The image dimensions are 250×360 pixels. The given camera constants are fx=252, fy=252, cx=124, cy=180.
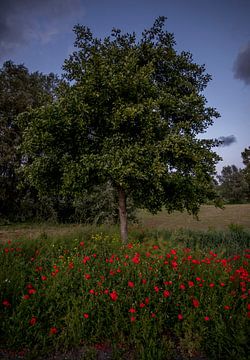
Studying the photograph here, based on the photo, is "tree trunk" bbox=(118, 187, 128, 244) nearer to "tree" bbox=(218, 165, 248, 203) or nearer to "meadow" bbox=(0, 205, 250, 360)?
"meadow" bbox=(0, 205, 250, 360)

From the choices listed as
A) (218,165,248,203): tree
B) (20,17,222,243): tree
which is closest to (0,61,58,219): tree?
(20,17,222,243): tree

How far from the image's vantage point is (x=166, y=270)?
5.21m

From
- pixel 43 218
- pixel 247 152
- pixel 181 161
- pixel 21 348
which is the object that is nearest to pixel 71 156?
pixel 181 161

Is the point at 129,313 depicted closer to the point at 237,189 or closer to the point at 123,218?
the point at 123,218

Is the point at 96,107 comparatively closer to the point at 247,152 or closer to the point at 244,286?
the point at 244,286

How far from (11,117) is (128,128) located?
55.5ft

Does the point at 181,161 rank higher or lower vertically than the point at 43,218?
higher

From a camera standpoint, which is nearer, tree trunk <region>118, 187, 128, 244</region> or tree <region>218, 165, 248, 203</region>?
tree trunk <region>118, 187, 128, 244</region>

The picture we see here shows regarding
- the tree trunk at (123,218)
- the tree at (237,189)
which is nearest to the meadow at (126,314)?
the tree trunk at (123,218)

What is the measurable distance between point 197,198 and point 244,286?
494 cm

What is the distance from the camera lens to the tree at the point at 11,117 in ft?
70.8

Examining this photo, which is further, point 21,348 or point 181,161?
point 181,161

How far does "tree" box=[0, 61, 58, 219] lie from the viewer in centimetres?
2158

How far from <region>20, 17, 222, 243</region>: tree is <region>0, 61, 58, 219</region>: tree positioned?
1291 centimetres
